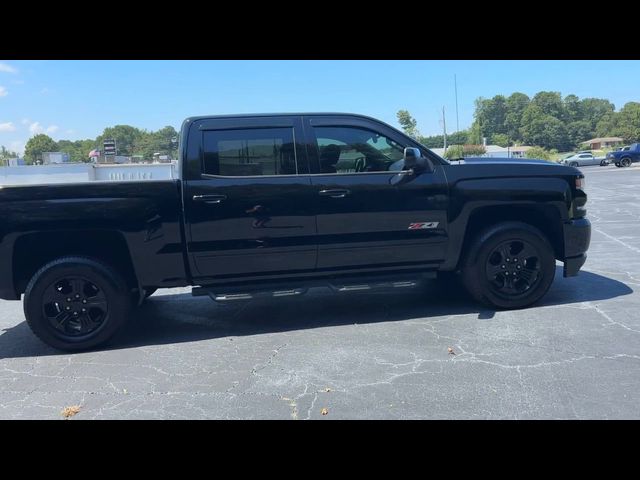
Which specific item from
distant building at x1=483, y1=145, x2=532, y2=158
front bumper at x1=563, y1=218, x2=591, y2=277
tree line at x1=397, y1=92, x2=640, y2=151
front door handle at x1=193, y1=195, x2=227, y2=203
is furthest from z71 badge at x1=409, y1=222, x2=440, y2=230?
tree line at x1=397, y1=92, x2=640, y2=151

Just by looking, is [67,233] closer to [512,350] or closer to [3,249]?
[3,249]

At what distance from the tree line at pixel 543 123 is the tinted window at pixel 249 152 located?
247ft

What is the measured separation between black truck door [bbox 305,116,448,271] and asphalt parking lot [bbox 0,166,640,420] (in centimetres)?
71

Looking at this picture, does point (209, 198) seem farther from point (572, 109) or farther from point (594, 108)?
point (594, 108)

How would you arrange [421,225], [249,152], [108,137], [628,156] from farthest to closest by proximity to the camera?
[628,156] < [108,137] < [421,225] < [249,152]

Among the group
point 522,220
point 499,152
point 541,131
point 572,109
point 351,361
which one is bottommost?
point 351,361

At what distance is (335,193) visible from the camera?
4832 mm

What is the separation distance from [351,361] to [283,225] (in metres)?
1.40

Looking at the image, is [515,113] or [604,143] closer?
[604,143]

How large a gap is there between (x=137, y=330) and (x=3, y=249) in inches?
57.8

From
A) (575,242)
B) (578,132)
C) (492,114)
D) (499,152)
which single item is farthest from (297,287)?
(578,132)
